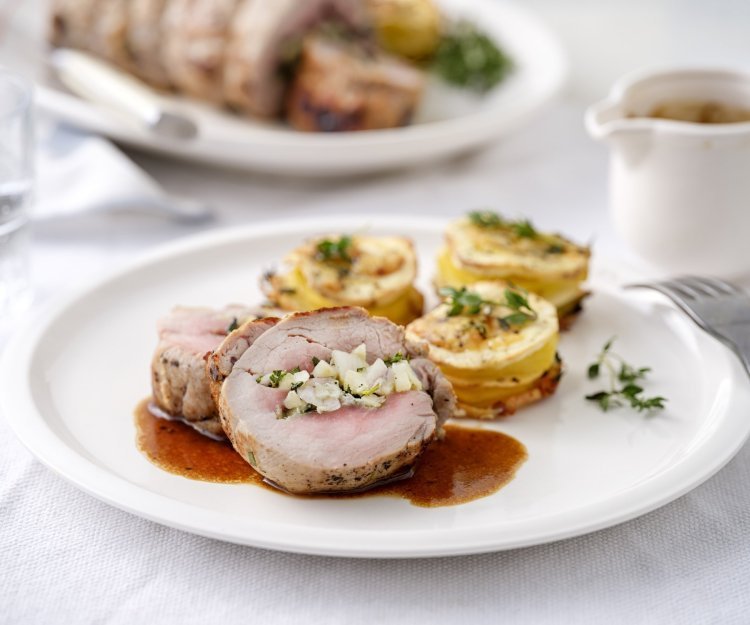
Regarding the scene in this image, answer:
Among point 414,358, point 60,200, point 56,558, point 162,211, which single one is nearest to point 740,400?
point 414,358

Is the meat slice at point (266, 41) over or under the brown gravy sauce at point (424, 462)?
over

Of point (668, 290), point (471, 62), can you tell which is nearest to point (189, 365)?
point (668, 290)

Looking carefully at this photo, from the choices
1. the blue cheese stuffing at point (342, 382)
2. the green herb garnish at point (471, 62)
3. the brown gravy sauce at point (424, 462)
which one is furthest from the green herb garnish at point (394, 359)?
the green herb garnish at point (471, 62)

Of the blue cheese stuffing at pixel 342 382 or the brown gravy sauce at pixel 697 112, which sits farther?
the brown gravy sauce at pixel 697 112

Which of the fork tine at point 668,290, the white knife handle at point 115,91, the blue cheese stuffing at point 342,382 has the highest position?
the blue cheese stuffing at point 342,382

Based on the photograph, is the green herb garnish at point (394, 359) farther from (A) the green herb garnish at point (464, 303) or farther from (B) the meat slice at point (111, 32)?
(B) the meat slice at point (111, 32)

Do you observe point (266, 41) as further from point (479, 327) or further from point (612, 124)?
point (479, 327)
